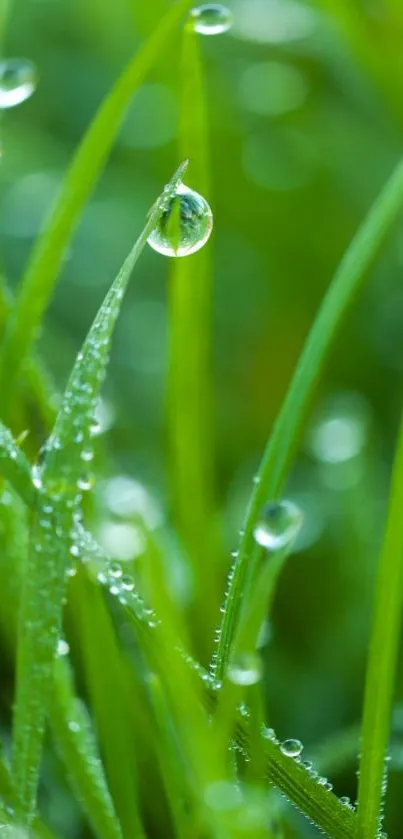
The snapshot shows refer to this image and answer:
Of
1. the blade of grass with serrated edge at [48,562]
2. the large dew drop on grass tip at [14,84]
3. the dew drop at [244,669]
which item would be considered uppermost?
the large dew drop on grass tip at [14,84]

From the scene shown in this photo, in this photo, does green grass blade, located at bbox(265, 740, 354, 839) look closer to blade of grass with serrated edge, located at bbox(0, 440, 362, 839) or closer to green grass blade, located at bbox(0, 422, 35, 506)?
blade of grass with serrated edge, located at bbox(0, 440, 362, 839)

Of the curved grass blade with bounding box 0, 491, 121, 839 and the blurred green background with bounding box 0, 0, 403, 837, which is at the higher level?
the blurred green background with bounding box 0, 0, 403, 837

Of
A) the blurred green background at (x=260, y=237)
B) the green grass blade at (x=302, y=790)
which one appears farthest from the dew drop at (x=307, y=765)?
the blurred green background at (x=260, y=237)

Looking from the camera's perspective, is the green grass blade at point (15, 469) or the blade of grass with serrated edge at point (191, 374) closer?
the green grass blade at point (15, 469)

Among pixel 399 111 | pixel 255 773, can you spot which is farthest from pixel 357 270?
pixel 399 111

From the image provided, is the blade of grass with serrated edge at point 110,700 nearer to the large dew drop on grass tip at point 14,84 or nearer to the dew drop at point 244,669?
the dew drop at point 244,669

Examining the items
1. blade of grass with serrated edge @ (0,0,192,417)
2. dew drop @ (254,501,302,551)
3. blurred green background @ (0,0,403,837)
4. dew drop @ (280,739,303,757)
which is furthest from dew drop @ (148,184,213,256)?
blurred green background @ (0,0,403,837)

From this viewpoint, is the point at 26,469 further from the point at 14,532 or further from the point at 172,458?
the point at 172,458
